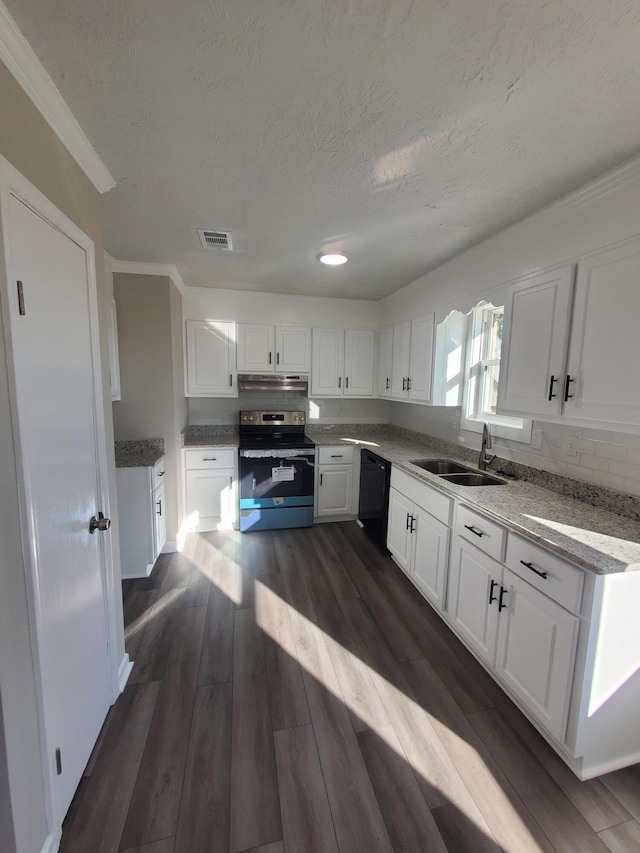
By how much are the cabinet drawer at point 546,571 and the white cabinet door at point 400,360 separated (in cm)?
190

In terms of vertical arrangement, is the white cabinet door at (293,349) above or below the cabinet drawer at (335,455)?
above

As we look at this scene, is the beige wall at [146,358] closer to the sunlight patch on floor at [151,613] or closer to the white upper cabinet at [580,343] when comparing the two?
the sunlight patch on floor at [151,613]

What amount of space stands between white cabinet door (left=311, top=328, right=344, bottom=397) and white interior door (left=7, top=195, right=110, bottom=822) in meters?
2.54

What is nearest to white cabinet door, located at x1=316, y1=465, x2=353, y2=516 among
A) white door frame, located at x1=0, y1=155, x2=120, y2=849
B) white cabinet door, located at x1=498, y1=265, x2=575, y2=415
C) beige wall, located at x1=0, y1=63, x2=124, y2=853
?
white cabinet door, located at x1=498, y1=265, x2=575, y2=415

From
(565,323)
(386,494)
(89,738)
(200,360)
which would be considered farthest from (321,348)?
(89,738)

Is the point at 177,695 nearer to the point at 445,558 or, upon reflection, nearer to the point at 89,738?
the point at 89,738

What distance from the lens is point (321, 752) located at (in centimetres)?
146

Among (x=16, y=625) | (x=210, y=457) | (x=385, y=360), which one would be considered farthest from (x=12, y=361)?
(x=385, y=360)

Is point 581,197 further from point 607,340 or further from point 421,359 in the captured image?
point 421,359

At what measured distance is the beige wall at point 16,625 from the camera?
2.97 feet

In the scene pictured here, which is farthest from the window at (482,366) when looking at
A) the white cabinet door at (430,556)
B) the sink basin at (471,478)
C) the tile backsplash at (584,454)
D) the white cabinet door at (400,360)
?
the white cabinet door at (430,556)

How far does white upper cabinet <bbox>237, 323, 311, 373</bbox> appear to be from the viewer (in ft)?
11.9

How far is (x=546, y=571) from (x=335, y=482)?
2371mm

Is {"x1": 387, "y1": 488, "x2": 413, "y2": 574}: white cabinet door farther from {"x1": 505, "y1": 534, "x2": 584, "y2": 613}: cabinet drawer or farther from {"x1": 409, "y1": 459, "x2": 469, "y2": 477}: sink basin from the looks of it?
{"x1": 505, "y1": 534, "x2": 584, "y2": 613}: cabinet drawer
